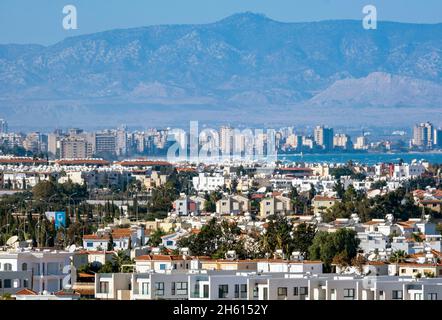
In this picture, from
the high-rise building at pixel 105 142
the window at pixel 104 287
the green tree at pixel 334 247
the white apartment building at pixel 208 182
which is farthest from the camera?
the white apartment building at pixel 208 182

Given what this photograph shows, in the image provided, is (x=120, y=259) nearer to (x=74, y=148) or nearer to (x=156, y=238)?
(x=156, y=238)

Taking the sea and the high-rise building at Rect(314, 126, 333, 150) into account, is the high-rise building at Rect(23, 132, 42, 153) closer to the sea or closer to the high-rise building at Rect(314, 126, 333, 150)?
the high-rise building at Rect(314, 126, 333, 150)

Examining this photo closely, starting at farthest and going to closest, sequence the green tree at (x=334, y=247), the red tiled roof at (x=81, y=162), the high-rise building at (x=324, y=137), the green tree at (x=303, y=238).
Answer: the red tiled roof at (x=81, y=162)
the high-rise building at (x=324, y=137)
the green tree at (x=303, y=238)
the green tree at (x=334, y=247)

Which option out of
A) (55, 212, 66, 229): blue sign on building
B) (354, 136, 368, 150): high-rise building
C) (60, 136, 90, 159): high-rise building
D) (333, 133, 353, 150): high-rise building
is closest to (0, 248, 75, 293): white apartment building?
(55, 212, 66, 229): blue sign on building

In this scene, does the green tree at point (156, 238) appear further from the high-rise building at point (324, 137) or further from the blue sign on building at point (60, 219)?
the high-rise building at point (324, 137)

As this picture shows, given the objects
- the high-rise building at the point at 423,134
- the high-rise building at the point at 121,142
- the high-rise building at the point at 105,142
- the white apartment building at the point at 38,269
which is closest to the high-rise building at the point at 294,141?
the high-rise building at the point at 423,134
